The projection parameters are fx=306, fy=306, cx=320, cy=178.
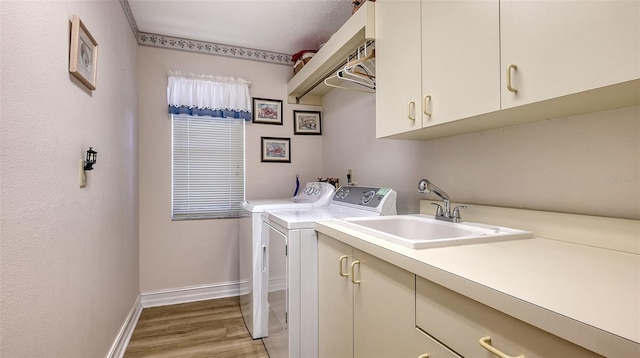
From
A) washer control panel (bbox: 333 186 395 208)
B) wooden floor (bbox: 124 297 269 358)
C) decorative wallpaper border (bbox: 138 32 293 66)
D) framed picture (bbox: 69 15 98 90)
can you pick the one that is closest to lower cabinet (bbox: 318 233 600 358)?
washer control panel (bbox: 333 186 395 208)

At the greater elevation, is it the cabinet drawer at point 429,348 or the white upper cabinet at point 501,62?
the white upper cabinet at point 501,62

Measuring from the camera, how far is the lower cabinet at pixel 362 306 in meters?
0.96

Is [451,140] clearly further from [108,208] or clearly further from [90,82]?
[108,208]

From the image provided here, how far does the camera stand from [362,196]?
6.61 ft

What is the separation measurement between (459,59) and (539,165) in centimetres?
53

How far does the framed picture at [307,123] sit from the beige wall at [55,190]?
172cm

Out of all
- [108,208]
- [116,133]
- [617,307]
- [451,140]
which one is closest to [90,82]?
[116,133]

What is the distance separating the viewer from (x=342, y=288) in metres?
1.37

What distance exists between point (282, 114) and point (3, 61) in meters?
2.55

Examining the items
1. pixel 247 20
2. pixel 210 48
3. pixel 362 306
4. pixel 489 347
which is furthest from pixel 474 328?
pixel 210 48

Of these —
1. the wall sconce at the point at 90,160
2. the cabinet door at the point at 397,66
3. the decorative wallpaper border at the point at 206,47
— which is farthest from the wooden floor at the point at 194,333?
the decorative wallpaper border at the point at 206,47

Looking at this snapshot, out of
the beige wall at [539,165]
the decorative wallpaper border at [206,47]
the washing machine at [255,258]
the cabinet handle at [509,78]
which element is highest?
the decorative wallpaper border at [206,47]

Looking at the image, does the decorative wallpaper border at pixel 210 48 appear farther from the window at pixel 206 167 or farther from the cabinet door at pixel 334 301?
the cabinet door at pixel 334 301

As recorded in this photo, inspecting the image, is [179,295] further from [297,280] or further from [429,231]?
[429,231]
